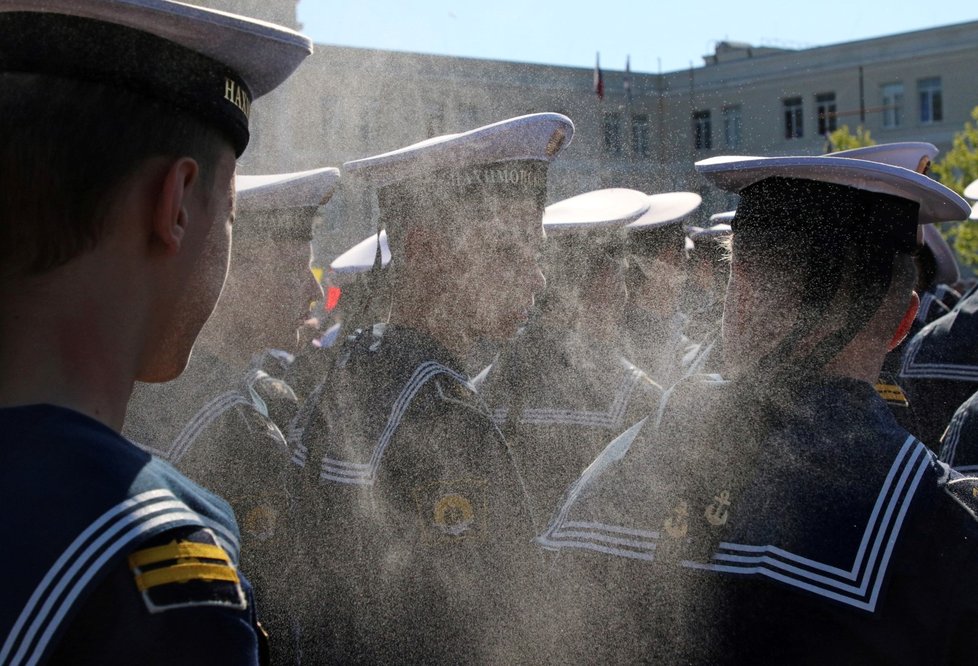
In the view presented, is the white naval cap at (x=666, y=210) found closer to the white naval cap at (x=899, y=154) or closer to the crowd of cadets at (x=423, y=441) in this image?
the white naval cap at (x=899, y=154)

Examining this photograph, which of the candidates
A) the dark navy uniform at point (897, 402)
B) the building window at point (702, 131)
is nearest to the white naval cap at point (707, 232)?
the dark navy uniform at point (897, 402)

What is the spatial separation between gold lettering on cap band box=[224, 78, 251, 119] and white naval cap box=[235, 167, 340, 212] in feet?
6.75

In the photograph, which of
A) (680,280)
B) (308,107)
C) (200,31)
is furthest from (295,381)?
(200,31)

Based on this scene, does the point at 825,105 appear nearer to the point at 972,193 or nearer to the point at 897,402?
the point at 972,193

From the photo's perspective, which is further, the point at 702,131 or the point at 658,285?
the point at 702,131

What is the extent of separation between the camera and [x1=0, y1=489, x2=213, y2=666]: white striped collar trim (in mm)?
1000

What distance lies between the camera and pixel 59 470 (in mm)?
1082

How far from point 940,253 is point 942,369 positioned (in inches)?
75.5

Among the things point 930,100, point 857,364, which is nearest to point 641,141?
point 857,364

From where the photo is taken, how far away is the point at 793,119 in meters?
27.3

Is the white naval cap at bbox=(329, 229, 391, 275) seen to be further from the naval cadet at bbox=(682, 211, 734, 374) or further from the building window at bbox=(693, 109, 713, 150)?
the building window at bbox=(693, 109, 713, 150)

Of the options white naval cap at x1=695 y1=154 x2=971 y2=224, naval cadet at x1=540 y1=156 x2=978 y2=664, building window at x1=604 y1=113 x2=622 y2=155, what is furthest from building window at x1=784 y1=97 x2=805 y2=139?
naval cadet at x1=540 y1=156 x2=978 y2=664

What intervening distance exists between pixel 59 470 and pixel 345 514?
1.35 metres

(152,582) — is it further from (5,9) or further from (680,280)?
(680,280)
